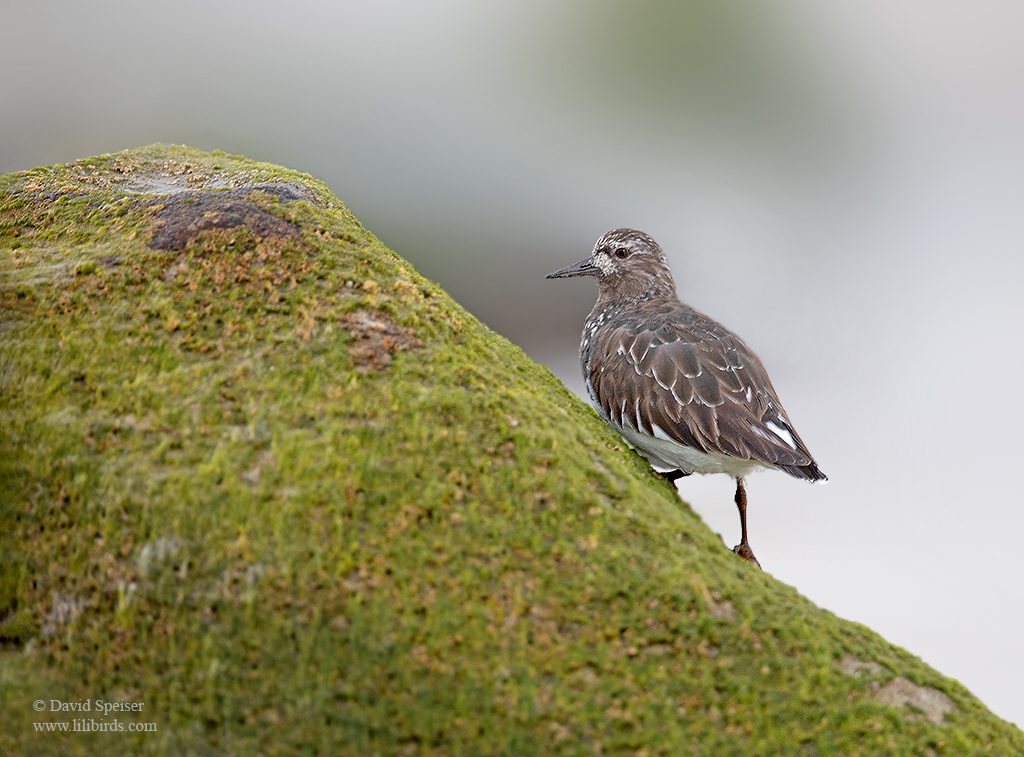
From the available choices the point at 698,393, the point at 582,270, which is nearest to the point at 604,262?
the point at 582,270

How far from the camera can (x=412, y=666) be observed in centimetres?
170

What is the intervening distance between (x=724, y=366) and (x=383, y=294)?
178 centimetres

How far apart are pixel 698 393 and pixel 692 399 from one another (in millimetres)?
44

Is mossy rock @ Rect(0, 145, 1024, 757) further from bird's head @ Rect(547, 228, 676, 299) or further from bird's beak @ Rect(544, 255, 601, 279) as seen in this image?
bird's beak @ Rect(544, 255, 601, 279)

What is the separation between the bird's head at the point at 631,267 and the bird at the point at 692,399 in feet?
1.81

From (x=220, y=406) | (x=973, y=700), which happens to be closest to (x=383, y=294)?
(x=220, y=406)

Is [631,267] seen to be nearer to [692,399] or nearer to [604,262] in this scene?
[604,262]

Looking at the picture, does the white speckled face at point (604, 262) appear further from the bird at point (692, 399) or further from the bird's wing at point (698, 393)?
the bird's wing at point (698, 393)

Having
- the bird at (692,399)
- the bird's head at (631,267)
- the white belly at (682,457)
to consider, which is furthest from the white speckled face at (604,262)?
the white belly at (682,457)

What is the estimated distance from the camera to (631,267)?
15.4ft

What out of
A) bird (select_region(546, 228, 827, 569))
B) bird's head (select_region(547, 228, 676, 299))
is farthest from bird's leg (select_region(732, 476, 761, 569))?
bird's head (select_region(547, 228, 676, 299))

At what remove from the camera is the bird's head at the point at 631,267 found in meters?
4.67

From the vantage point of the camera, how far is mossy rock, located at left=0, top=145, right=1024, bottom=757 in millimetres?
1702

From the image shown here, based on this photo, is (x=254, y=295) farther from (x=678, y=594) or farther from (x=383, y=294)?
(x=678, y=594)
